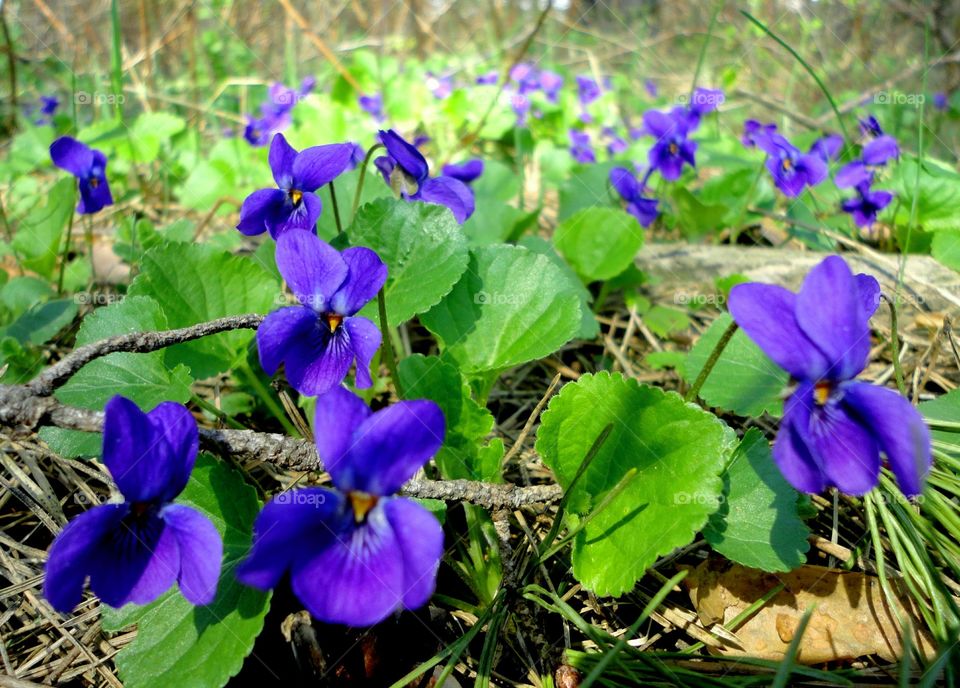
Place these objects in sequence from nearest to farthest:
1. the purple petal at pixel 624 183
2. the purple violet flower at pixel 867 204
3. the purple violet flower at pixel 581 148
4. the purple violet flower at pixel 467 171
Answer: the purple violet flower at pixel 467 171 → the purple violet flower at pixel 867 204 → the purple petal at pixel 624 183 → the purple violet flower at pixel 581 148

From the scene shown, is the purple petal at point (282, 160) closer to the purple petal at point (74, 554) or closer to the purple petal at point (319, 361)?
the purple petal at point (319, 361)

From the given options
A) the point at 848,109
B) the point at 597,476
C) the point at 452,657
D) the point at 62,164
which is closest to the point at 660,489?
the point at 597,476

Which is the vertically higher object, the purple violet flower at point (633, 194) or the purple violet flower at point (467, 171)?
A: the purple violet flower at point (467, 171)

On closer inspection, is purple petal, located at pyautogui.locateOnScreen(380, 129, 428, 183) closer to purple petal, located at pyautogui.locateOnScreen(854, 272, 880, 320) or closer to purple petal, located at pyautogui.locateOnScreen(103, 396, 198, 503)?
purple petal, located at pyautogui.locateOnScreen(103, 396, 198, 503)

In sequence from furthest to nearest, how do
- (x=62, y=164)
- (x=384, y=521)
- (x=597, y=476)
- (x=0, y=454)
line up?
(x=62, y=164), (x=0, y=454), (x=597, y=476), (x=384, y=521)

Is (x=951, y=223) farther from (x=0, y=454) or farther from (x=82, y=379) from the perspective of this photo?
(x=0, y=454)

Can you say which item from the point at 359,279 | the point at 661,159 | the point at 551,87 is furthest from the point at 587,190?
the point at 551,87

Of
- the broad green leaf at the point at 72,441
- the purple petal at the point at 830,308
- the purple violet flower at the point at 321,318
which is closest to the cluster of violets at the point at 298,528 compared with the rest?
the purple violet flower at the point at 321,318
